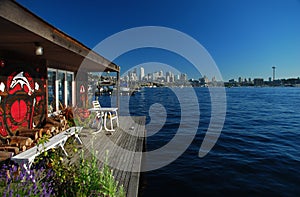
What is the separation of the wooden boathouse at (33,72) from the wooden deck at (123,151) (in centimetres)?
2

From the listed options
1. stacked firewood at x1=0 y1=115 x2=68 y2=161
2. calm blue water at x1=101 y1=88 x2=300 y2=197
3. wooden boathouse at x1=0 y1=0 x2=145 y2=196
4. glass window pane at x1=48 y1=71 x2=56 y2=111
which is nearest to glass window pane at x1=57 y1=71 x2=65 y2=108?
wooden boathouse at x1=0 y1=0 x2=145 y2=196

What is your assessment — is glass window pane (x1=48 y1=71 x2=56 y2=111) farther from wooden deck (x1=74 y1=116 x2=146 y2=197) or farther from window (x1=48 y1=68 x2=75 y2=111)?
wooden deck (x1=74 y1=116 x2=146 y2=197)

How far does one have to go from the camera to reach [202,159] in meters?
6.18

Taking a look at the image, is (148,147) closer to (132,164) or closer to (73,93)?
(132,164)

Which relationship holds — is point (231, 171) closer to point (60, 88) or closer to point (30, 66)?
point (30, 66)

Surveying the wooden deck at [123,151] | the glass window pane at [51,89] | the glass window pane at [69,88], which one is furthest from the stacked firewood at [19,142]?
the glass window pane at [69,88]

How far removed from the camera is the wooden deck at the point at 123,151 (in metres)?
3.21

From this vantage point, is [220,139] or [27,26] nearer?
[27,26]

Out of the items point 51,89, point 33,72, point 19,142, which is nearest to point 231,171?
point 19,142

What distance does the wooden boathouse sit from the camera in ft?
7.64

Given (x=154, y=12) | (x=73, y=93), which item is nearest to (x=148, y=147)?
(x=73, y=93)

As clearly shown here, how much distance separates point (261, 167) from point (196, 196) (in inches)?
107

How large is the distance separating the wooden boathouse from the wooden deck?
0.05 ft

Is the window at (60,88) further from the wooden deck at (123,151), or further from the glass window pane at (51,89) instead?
the wooden deck at (123,151)
